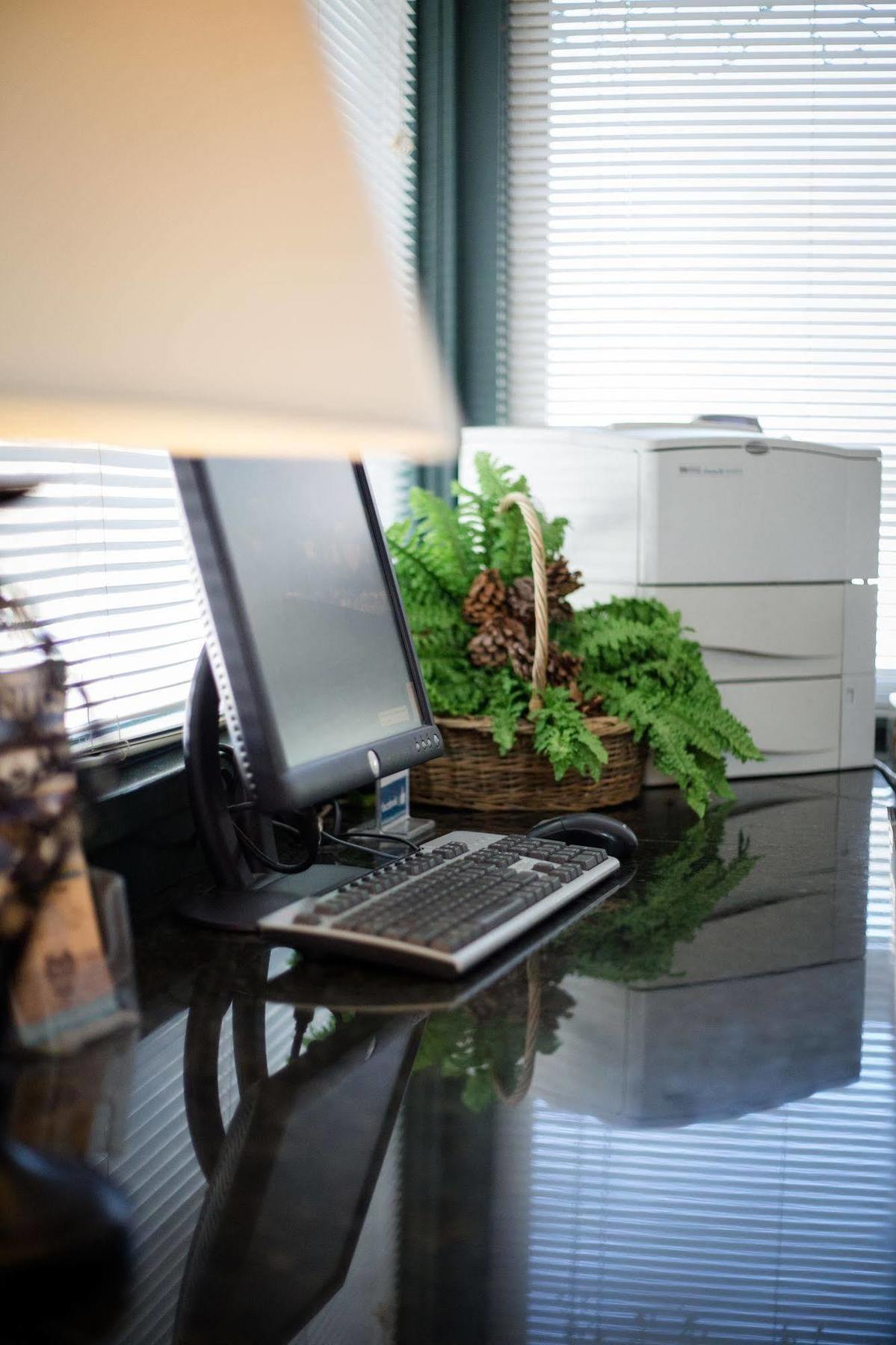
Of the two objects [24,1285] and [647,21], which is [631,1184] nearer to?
[24,1285]

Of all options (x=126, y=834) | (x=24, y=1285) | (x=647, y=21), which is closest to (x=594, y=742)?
(x=126, y=834)

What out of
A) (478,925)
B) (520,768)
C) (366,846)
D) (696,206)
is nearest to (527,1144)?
(478,925)

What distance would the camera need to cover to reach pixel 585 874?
1.19m

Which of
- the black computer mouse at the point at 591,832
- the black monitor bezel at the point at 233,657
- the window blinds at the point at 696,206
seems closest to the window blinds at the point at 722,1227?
the black monitor bezel at the point at 233,657

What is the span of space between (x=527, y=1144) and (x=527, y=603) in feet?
3.26

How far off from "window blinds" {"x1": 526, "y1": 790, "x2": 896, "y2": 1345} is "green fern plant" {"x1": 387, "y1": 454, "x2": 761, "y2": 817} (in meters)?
0.82

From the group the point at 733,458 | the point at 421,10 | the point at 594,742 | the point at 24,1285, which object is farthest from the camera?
the point at 421,10

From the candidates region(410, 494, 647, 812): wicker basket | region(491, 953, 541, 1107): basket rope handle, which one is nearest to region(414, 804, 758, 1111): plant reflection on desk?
region(491, 953, 541, 1107): basket rope handle

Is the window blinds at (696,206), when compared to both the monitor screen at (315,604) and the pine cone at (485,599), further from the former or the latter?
the monitor screen at (315,604)

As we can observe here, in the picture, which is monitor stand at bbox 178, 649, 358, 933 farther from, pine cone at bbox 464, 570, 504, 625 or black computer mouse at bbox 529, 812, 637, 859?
pine cone at bbox 464, 570, 504, 625

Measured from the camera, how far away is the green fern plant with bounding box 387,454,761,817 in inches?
62.6

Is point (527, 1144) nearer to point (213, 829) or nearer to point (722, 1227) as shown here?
point (722, 1227)

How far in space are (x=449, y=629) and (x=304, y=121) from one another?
1.38 metres

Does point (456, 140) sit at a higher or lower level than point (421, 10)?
lower
